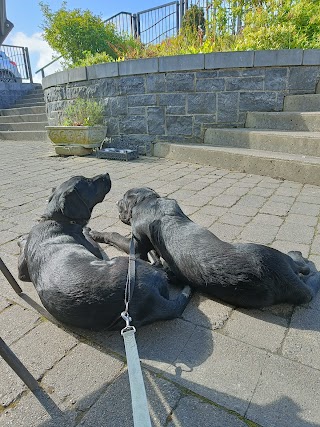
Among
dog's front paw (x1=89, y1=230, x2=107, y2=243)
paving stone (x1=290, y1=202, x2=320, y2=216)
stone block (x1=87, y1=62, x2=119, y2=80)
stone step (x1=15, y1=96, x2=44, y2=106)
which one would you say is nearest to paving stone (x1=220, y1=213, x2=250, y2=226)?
paving stone (x1=290, y1=202, x2=320, y2=216)

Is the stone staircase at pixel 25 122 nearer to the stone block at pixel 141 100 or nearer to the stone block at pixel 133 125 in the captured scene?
the stone block at pixel 133 125

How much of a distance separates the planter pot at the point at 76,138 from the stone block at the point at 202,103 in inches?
93.3

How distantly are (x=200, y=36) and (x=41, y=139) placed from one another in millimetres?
6927

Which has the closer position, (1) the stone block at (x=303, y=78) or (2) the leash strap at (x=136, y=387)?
(2) the leash strap at (x=136, y=387)

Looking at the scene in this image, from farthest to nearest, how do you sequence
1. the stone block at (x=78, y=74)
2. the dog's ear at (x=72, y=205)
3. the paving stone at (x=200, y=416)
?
the stone block at (x=78, y=74), the dog's ear at (x=72, y=205), the paving stone at (x=200, y=416)

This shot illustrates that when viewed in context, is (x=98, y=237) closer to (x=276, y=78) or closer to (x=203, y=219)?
(x=203, y=219)

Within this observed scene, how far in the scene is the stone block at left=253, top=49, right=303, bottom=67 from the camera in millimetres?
6387

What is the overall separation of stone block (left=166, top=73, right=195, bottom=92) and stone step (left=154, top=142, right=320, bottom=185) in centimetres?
133

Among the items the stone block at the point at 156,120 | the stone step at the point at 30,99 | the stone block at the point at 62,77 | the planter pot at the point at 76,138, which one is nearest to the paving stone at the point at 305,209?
the stone block at the point at 156,120

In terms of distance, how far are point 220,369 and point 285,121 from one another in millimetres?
6170

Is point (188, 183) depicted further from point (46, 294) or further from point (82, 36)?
point (82, 36)

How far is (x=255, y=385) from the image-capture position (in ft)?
5.10

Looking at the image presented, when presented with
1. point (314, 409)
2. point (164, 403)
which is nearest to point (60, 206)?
point (164, 403)

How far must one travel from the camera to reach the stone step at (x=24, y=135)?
38.3 feet
